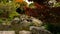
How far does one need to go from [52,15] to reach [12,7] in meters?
4.88

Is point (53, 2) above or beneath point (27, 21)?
above

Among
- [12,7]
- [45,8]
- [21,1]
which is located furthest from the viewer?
[21,1]

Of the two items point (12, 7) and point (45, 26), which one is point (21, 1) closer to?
point (12, 7)

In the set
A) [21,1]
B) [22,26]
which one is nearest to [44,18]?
[22,26]

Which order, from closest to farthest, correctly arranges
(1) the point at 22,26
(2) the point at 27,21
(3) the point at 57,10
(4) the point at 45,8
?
(3) the point at 57,10
(4) the point at 45,8
(1) the point at 22,26
(2) the point at 27,21

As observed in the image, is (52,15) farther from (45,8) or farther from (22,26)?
(22,26)

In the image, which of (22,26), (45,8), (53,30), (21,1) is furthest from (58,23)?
(21,1)

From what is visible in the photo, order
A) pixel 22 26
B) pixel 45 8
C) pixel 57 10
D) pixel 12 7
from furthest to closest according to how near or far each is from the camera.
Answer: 1. pixel 12 7
2. pixel 22 26
3. pixel 45 8
4. pixel 57 10

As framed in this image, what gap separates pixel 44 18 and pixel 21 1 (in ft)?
22.9

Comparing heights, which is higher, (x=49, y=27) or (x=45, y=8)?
(x=45, y=8)

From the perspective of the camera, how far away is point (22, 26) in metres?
8.67

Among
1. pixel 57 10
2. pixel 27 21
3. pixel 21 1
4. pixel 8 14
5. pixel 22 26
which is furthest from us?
pixel 21 1

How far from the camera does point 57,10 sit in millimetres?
7441

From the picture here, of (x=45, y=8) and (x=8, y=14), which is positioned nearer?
(x=45, y=8)
